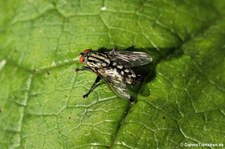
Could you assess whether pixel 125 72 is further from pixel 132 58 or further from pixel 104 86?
pixel 104 86

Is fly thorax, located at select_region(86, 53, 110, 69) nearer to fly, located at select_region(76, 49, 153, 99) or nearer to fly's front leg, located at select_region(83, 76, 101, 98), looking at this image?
fly, located at select_region(76, 49, 153, 99)

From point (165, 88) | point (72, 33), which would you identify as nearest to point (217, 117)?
point (165, 88)

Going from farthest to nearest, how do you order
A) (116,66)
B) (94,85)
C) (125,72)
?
(116,66), (125,72), (94,85)

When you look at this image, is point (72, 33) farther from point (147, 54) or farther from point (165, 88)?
point (165, 88)

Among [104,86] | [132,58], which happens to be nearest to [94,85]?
[104,86]

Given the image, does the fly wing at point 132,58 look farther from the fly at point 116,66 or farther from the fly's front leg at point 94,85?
the fly's front leg at point 94,85

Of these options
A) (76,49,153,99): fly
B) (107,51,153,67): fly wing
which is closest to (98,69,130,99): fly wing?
(76,49,153,99): fly
